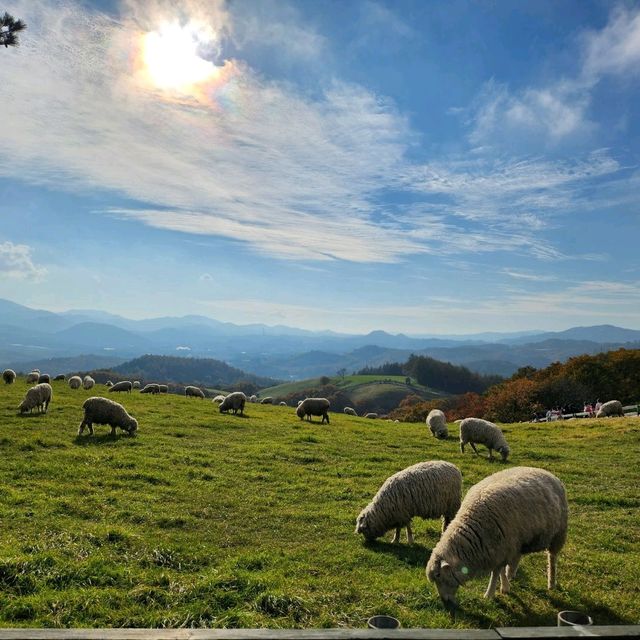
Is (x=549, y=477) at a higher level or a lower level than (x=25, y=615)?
higher

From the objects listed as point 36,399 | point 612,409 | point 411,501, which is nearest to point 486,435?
point 411,501

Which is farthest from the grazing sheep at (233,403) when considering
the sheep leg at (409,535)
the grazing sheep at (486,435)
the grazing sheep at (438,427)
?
the sheep leg at (409,535)

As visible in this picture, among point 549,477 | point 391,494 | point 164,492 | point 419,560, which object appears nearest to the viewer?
point 549,477

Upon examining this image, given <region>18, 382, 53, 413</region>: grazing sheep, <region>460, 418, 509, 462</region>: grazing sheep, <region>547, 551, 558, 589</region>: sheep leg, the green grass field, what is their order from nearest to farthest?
the green grass field → <region>547, 551, 558, 589</region>: sheep leg → <region>460, 418, 509, 462</region>: grazing sheep → <region>18, 382, 53, 413</region>: grazing sheep

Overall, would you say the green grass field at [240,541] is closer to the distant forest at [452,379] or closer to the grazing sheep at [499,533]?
the grazing sheep at [499,533]

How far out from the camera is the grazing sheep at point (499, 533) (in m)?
7.87

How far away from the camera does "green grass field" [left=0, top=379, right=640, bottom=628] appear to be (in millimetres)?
7543

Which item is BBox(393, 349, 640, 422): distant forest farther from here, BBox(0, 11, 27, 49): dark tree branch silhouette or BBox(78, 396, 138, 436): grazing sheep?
BBox(0, 11, 27, 49): dark tree branch silhouette

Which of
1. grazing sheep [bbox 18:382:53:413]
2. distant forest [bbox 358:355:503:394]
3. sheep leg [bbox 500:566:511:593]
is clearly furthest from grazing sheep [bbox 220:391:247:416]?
distant forest [bbox 358:355:503:394]

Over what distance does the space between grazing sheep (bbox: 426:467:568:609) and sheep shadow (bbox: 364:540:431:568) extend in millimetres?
1785

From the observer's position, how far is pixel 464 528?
831 centimetres

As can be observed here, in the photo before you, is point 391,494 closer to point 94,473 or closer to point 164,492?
point 164,492

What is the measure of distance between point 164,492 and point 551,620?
10.7 meters

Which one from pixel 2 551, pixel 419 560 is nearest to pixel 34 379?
pixel 2 551
